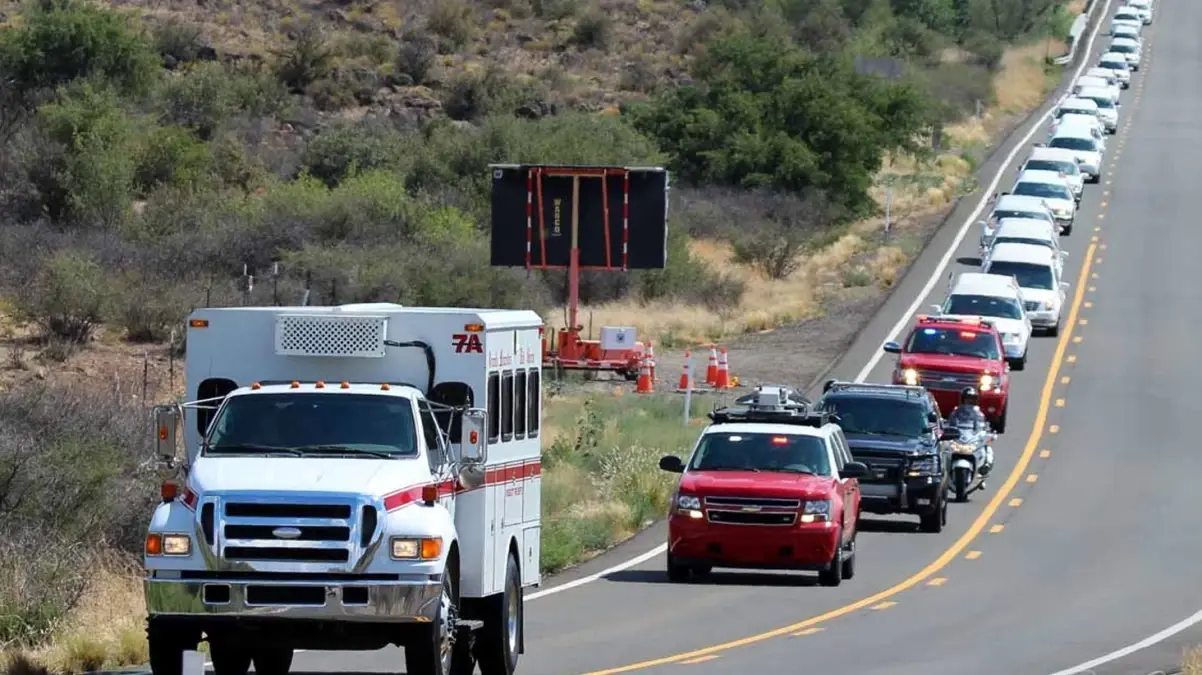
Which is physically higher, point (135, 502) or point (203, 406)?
point (203, 406)

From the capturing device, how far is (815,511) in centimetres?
2270

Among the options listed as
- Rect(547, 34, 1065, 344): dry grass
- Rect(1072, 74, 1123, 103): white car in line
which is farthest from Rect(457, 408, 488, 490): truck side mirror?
Rect(1072, 74, 1123, 103): white car in line

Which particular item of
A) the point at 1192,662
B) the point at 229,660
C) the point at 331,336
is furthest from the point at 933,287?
the point at 229,660

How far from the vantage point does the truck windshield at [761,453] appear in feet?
77.7

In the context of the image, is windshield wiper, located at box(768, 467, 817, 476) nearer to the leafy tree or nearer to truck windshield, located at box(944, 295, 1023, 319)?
truck windshield, located at box(944, 295, 1023, 319)

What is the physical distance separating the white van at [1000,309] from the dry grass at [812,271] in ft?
20.0

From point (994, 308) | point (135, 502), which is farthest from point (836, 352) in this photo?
point (135, 502)

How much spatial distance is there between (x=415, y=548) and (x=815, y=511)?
963cm

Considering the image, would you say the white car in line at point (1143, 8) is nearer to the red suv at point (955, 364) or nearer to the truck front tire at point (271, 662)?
the red suv at point (955, 364)

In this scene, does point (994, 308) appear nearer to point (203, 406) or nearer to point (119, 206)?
point (119, 206)

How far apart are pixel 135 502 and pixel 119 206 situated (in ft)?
110

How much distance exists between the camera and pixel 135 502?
68.5ft

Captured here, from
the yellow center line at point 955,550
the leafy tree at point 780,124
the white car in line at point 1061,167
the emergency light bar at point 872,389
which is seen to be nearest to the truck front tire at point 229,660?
the yellow center line at point 955,550

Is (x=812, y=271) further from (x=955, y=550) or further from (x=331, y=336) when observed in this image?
(x=331, y=336)
